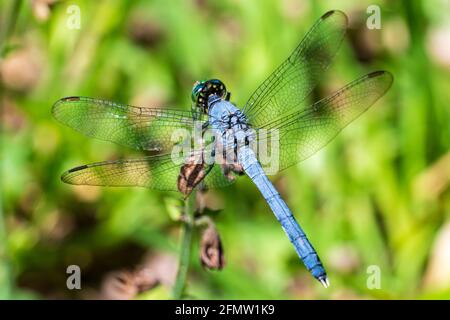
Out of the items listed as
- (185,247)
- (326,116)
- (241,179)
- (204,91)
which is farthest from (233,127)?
(241,179)

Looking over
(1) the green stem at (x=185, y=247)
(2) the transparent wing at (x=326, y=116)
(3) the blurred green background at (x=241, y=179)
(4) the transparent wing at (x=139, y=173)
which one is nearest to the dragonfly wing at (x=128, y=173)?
(4) the transparent wing at (x=139, y=173)

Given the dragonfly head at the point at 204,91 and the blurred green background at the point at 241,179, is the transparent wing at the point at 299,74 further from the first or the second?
the blurred green background at the point at 241,179

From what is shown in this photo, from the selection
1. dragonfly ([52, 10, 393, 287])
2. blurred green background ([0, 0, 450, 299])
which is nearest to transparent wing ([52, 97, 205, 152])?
dragonfly ([52, 10, 393, 287])

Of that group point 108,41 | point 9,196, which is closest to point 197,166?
point 9,196

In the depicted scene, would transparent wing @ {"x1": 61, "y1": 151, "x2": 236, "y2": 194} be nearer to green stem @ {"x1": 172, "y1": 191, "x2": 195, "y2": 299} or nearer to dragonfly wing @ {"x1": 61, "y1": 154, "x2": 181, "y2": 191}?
dragonfly wing @ {"x1": 61, "y1": 154, "x2": 181, "y2": 191}

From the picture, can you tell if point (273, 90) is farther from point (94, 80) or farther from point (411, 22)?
point (411, 22)
